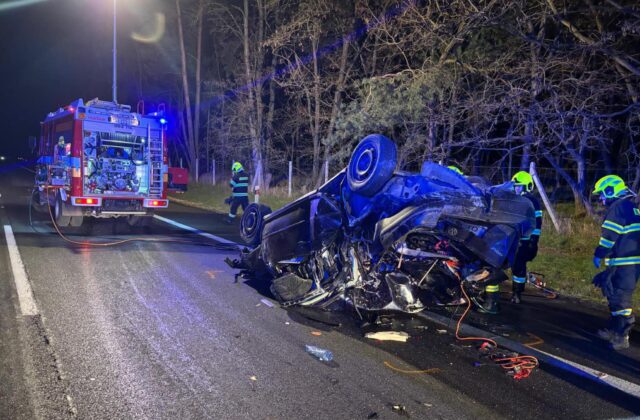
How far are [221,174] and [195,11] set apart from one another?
8.83 metres

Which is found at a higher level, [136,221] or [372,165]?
[372,165]

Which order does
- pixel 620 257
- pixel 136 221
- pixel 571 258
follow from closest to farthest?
pixel 620 257
pixel 571 258
pixel 136 221

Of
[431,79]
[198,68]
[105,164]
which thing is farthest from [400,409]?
[198,68]

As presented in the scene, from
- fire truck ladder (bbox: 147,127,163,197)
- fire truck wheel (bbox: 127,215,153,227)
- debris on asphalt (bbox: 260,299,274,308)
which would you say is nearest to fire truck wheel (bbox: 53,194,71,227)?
fire truck wheel (bbox: 127,215,153,227)

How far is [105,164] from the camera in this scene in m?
11.0

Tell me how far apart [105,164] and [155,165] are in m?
1.09

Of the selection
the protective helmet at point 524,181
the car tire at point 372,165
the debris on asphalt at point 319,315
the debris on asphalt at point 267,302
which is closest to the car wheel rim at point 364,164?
the car tire at point 372,165

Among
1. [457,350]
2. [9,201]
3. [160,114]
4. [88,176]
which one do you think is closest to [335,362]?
[457,350]

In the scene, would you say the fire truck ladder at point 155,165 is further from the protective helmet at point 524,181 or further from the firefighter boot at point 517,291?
the firefighter boot at point 517,291

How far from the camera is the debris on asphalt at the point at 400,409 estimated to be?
126 inches

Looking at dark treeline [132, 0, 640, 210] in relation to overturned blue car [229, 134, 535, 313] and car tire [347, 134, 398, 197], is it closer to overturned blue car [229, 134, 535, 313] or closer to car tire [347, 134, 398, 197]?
car tire [347, 134, 398, 197]

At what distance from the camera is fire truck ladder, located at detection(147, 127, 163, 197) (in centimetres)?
1145

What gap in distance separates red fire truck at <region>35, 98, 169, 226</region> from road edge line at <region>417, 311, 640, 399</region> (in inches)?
321

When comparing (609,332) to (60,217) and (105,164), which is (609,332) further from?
(60,217)
